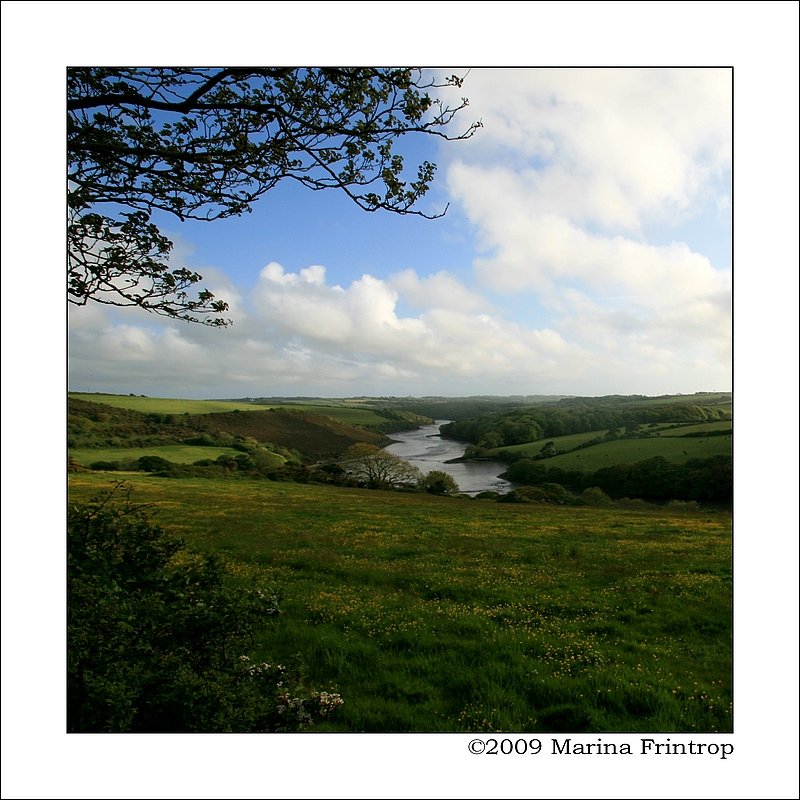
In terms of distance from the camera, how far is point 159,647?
3.58 metres

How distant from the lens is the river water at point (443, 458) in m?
6.68

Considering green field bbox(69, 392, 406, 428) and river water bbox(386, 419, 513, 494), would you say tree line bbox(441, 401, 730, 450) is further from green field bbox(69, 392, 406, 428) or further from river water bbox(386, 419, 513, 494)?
green field bbox(69, 392, 406, 428)

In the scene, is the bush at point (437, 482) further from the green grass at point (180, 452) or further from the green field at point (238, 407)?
the green grass at point (180, 452)

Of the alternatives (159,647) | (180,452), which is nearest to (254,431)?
(180,452)

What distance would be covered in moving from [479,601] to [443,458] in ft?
6.95

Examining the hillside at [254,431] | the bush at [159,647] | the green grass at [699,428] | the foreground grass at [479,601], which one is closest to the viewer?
the bush at [159,647]

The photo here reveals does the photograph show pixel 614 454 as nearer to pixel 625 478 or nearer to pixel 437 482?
pixel 625 478

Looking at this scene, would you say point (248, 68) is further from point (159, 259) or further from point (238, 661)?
point (238, 661)

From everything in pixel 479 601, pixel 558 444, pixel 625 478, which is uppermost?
pixel 558 444

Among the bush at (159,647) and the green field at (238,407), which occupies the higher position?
the green field at (238,407)

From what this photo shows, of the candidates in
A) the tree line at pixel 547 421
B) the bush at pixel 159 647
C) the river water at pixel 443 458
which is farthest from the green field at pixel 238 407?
the bush at pixel 159 647

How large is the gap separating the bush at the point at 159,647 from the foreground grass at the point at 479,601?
776 millimetres

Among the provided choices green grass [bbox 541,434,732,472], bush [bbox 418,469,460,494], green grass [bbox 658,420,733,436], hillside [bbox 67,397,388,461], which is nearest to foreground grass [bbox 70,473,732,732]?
bush [bbox 418,469,460,494]

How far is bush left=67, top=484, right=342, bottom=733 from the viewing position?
3.29 meters
